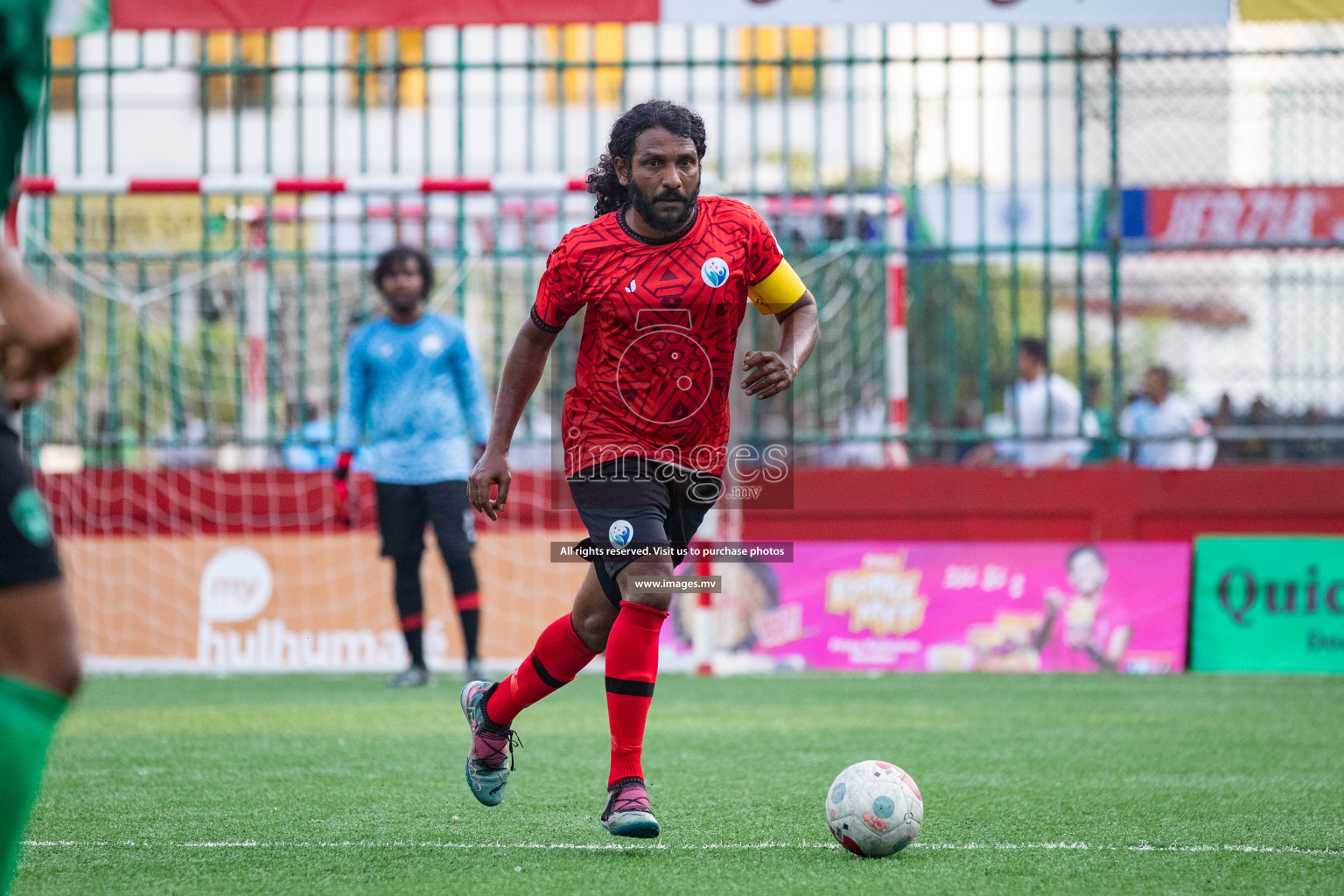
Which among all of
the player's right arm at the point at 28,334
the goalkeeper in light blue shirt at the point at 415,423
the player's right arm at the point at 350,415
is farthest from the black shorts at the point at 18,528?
the player's right arm at the point at 350,415

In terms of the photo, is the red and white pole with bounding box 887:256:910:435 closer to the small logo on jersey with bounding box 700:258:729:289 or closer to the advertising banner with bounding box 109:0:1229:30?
the advertising banner with bounding box 109:0:1229:30

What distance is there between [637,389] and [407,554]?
4.57 meters

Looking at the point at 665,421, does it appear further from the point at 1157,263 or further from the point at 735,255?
the point at 1157,263

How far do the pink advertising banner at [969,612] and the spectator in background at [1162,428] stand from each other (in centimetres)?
101

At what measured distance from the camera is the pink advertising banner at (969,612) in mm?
10023

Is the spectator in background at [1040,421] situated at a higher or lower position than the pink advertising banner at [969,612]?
higher

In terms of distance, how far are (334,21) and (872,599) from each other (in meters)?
5.14

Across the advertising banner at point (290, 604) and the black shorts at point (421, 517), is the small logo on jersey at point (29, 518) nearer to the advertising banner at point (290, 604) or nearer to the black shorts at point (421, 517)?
the black shorts at point (421, 517)

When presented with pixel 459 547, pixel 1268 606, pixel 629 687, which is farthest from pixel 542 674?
pixel 1268 606

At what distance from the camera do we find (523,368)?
461 cm

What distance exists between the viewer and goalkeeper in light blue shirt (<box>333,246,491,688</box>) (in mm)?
8578

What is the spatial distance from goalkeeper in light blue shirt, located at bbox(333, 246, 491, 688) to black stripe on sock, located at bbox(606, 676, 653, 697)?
438cm

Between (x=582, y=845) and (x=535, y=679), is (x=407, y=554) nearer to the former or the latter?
(x=535, y=679)

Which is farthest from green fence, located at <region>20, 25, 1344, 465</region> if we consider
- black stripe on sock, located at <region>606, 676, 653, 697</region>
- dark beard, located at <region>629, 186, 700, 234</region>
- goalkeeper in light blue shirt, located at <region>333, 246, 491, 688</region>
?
black stripe on sock, located at <region>606, 676, 653, 697</region>
